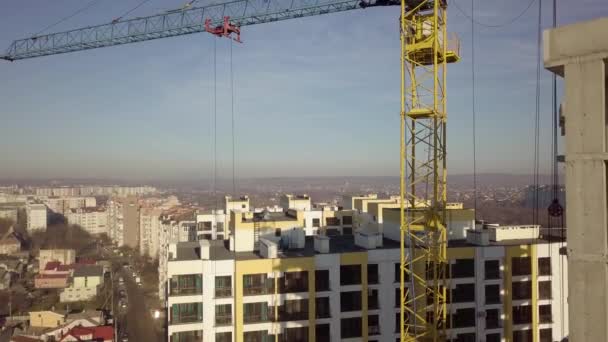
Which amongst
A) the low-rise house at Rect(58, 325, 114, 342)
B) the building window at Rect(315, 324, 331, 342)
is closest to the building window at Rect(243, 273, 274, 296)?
the building window at Rect(315, 324, 331, 342)

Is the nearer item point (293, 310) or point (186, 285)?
point (186, 285)

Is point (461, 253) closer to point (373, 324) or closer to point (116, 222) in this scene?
point (373, 324)

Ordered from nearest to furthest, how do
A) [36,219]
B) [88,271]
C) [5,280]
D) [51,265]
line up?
[88,271] < [5,280] < [51,265] < [36,219]

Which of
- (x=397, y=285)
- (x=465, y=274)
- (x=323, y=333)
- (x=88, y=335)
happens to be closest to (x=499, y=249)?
(x=465, y=274)

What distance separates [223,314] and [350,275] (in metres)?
4.51

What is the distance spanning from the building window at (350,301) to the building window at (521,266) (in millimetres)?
6028

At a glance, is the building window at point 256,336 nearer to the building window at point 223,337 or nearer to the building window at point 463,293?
the building window at point 223,337

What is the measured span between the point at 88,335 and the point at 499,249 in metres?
25.9

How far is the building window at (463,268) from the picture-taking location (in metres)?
17.2

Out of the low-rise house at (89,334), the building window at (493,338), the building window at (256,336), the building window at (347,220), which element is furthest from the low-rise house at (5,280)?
the building window at (493,338)

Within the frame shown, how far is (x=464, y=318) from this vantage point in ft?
56.0

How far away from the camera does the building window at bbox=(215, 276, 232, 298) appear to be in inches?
613

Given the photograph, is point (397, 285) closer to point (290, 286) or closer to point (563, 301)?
point (290, 286)

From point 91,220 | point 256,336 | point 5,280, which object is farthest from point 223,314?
point 91,220
